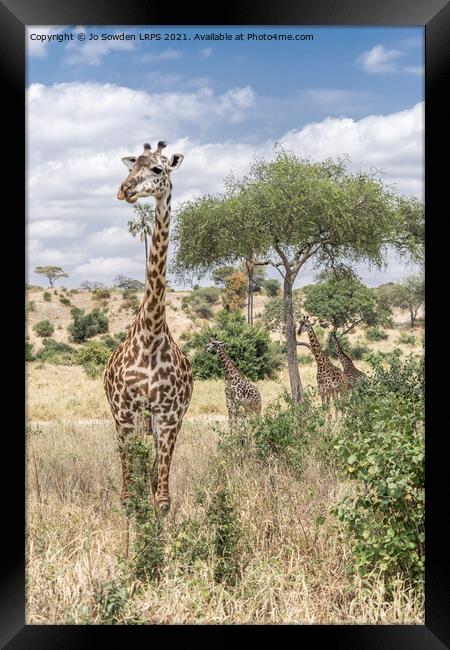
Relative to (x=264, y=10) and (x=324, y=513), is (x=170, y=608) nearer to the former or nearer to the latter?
(x=324, y=513)

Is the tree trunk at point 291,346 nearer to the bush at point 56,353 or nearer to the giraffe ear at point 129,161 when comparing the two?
the giraffe ear at point 129,161

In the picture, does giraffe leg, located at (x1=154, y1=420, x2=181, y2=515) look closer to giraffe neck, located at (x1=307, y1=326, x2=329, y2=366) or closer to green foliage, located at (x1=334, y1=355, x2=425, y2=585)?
green foliage, located at (x1=334, y1=355, x2=425, y2=585)

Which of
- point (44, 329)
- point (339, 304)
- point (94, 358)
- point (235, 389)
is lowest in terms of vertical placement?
point (235, 389)

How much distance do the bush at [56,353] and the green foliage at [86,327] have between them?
610 mm

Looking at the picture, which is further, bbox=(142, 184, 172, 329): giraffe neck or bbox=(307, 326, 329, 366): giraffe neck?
bbox=(307, 326, 329, 366): giraffe neck

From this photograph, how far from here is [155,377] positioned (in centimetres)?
536

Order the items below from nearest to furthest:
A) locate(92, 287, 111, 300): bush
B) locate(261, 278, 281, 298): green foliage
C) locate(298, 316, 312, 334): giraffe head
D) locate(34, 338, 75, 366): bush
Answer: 1. locate(298, 316, 312, 334): giraffe head
2. locate(34, 338, 75, 366): bush
3. locate(261, 278, 281, 298): green foliage
4. locate(92, 287, 111, 300): bush

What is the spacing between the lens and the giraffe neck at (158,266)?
515 centimetres

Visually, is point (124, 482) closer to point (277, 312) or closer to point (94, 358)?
point (94, 358)

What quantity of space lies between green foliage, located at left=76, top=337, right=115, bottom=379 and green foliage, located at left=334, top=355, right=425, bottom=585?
11.2 meters

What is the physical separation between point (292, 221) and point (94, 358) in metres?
6.94

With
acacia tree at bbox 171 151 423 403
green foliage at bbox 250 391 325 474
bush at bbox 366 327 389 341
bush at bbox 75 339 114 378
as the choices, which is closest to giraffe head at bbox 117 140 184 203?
green foliage at bbox 250 391 325 474

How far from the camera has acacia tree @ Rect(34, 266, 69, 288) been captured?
2189 centimetres
